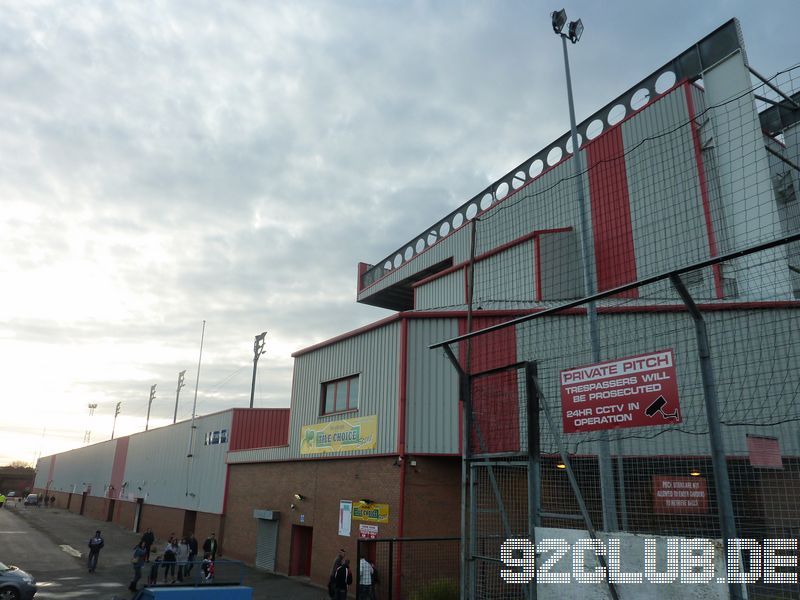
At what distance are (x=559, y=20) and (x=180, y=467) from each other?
32.3m

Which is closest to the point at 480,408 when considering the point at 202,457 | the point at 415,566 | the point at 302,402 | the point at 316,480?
the point at 415,566

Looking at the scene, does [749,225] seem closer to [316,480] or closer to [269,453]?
[316,480]

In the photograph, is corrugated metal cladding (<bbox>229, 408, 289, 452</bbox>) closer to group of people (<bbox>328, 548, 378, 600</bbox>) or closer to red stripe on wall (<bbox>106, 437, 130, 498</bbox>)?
group of people (<bbox>328, 548, 378, 600</bbox>)

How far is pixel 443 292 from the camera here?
23891 mm

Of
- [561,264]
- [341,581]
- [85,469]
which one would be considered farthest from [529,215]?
[85,469]

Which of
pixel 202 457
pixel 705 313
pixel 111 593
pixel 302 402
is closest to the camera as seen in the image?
pixel 705 313

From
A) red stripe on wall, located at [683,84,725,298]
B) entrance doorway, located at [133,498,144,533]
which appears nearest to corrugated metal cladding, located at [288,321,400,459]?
red stripe on wall, located at [683,84,725,298]

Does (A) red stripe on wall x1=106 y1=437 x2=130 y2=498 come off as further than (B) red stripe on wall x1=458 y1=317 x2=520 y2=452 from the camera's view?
Yes

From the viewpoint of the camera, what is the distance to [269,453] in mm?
24719

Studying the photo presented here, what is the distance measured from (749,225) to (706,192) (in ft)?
4.33

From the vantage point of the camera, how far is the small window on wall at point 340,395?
65.8 ft

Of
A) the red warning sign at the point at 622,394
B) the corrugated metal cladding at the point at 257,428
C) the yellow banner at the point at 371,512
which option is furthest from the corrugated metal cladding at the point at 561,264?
the corrugated metal cladding at the point at 257,428

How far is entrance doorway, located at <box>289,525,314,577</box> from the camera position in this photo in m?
21.5

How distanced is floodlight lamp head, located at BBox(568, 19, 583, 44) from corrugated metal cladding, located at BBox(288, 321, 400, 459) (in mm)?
9429
